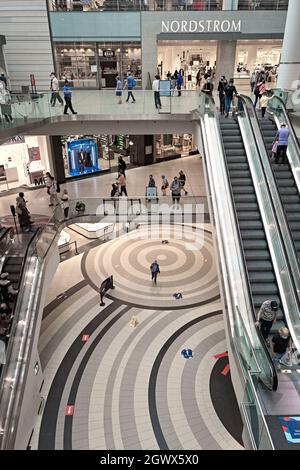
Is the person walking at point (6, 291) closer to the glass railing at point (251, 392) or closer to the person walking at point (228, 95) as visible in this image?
the glass railing at point (251, 392)

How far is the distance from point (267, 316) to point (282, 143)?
4.98 metres

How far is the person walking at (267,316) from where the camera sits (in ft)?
20.0

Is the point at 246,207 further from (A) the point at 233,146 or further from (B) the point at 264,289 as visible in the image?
(A) the point at 233,146

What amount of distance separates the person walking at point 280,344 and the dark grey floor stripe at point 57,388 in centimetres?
495

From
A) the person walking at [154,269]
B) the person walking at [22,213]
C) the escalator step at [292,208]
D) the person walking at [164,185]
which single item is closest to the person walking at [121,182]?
the person walking at [164,185]

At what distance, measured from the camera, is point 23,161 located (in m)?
18.1

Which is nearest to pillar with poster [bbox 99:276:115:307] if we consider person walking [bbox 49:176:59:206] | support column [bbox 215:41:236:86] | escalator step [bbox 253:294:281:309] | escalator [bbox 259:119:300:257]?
person walking [bbox 49:176:59:206]

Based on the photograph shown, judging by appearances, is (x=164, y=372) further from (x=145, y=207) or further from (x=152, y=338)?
Result: (x=145, y=207)

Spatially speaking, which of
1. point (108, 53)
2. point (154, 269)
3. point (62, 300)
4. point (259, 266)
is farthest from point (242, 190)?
point (108, 53)

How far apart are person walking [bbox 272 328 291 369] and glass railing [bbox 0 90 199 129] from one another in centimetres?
928

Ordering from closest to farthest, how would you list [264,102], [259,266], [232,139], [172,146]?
[259,266]
[232,139]
[264,102]
[172,146]

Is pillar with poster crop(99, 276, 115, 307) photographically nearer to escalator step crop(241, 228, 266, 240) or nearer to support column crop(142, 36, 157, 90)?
escalator step crop(241, 228, 266, 240)
